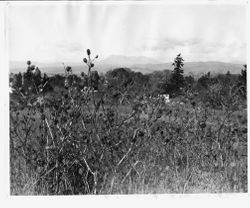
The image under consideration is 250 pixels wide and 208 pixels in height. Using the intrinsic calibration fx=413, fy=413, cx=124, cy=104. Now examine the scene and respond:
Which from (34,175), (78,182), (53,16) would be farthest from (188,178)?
(53,16)

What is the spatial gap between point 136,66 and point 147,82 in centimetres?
11

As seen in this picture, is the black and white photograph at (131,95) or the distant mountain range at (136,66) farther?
the distant mountain range at (136,66)

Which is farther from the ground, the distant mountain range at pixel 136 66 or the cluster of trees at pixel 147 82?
the distant mountain range at pixel 136 66

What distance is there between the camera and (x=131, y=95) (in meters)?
2.20

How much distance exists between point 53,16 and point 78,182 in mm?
881

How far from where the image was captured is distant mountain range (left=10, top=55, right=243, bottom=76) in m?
2.20

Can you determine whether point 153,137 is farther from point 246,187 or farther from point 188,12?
point 188,12

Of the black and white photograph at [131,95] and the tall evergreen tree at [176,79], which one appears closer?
the black and white photograph at [131,95]

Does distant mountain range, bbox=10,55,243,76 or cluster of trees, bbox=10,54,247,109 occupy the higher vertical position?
distant mountain range, bbox=10,55,243,76

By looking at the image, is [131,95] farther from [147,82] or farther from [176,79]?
[176,79]

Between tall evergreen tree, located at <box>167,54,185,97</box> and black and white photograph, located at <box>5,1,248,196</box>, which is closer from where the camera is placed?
black and white photograph, located at <box>5,1,248,196</box>

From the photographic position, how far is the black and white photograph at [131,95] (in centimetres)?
208

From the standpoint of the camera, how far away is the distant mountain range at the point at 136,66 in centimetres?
220

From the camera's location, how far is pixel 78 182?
2.09 m
